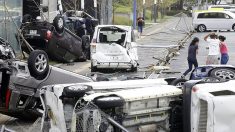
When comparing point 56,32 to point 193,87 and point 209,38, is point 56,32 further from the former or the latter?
point 193,87

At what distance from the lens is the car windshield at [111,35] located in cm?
1722

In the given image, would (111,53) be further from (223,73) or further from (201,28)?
(201,28)

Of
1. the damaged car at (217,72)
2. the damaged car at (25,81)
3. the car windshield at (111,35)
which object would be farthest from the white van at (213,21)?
the damaged car at (217,72)

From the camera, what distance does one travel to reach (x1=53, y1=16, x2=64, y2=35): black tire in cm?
1797

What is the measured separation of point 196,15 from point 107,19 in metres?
11.3

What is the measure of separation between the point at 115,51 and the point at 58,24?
101 inches

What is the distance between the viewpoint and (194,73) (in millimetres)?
8930

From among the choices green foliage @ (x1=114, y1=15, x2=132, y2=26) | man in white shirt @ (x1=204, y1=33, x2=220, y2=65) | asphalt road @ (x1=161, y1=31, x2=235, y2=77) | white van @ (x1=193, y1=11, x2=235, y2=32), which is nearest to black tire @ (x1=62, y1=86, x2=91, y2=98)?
man in white shirt @ (x1=204, y1=33, x2=220, y2=65)

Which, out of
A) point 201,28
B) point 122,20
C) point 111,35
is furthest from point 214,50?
point 122,20

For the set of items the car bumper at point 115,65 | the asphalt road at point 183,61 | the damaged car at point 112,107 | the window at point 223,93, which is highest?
the window at point 223,93

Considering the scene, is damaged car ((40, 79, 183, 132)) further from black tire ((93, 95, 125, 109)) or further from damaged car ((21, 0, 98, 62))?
damaged car ((21, 0, 98, 62))

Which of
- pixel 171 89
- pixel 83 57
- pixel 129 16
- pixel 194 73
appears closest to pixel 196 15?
pixel 129 16

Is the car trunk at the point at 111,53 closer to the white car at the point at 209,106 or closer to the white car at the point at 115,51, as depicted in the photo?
the white car at the point at 115,51

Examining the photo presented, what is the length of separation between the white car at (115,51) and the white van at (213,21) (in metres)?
24.7
